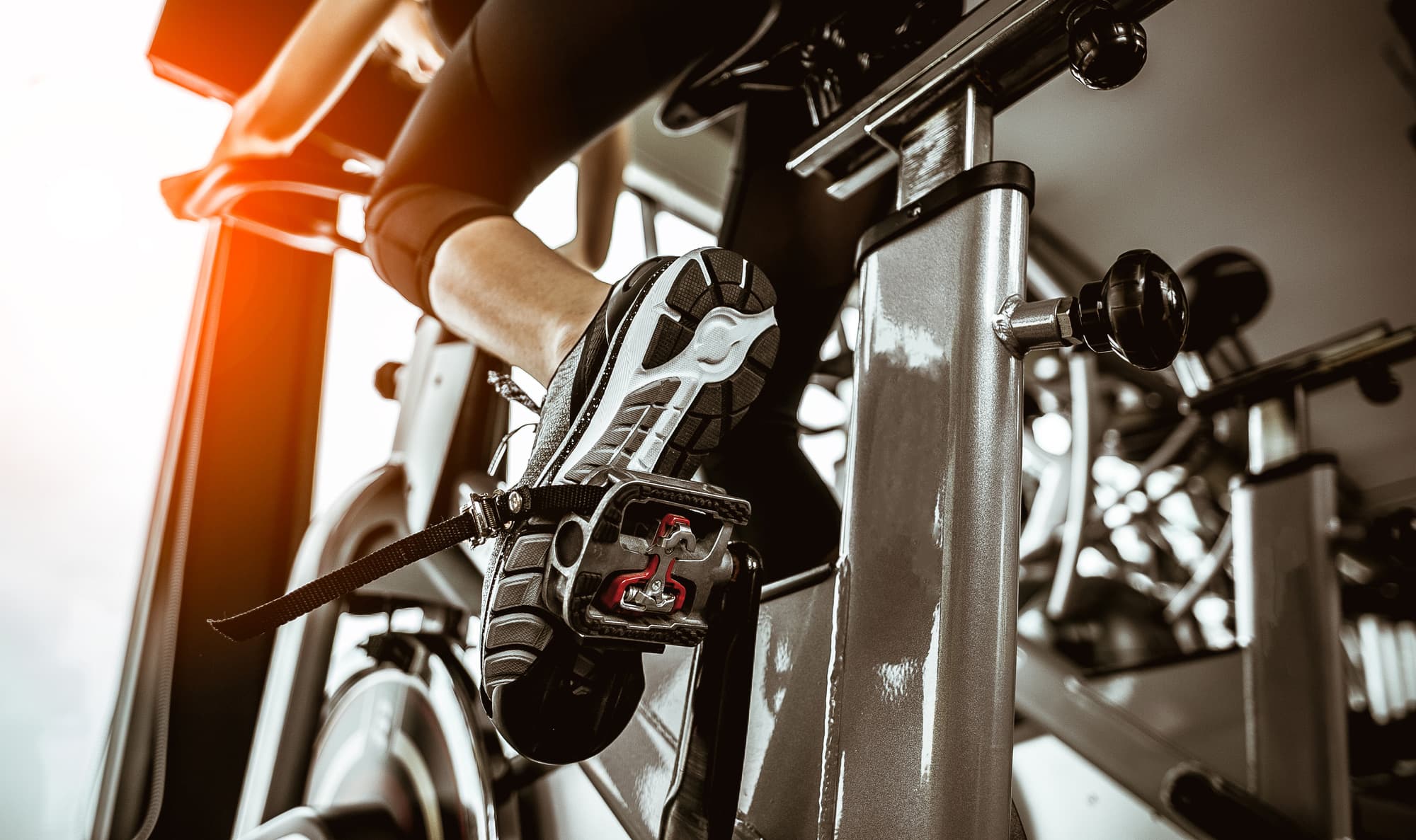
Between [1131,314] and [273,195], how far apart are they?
3.27 feet

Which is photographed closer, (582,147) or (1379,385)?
(582,147)

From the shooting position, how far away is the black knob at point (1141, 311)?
0.46m

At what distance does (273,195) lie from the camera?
1069mm

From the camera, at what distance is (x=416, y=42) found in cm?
138

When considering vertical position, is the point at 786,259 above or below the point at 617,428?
above

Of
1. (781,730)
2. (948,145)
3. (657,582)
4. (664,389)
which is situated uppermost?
(948,145)

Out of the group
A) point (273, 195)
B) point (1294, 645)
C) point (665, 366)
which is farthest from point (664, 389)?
point (1294, 645)

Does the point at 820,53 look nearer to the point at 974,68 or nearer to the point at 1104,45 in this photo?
the point at 974,68

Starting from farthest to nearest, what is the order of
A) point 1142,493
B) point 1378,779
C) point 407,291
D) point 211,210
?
point 1142,493 < point 1378,779 < point 211,210 < point 407,291

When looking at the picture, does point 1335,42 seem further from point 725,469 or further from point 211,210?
point 211,210

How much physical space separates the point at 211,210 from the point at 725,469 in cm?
70

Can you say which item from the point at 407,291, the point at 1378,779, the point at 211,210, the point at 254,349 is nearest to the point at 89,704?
the point at 254,349

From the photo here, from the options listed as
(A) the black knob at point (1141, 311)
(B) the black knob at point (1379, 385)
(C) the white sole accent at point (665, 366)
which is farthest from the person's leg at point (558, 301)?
(B) the black knob at point (1379, 385)

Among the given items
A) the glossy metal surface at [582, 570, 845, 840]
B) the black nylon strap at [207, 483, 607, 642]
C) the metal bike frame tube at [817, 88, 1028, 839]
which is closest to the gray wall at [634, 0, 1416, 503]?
the metal bike frame tube at [817, 88, 1028, 839]
